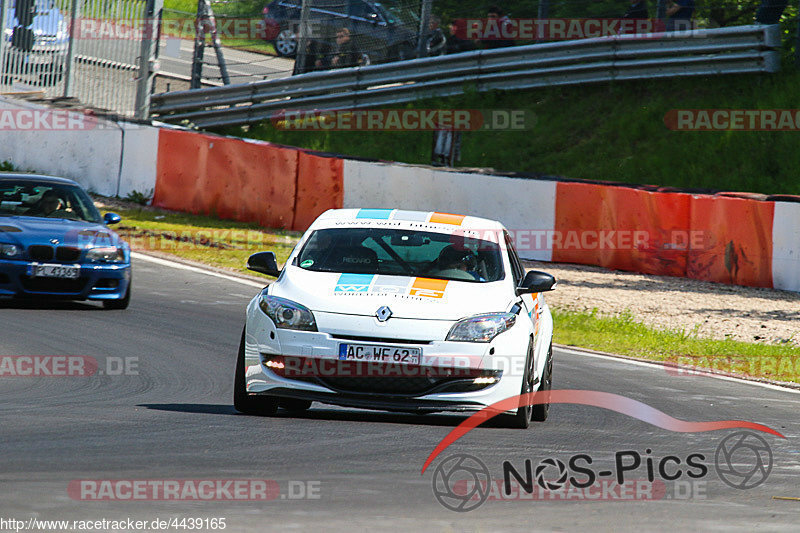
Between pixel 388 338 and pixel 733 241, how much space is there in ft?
35.5

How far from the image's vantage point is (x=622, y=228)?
18594 millimetres

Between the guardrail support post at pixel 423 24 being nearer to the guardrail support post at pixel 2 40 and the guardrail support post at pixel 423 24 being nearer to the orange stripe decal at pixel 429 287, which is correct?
the guardrail support post at pixel 2 40

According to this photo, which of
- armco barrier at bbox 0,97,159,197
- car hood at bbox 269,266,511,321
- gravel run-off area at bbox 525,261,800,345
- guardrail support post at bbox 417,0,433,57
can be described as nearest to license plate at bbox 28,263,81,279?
car hood at bbox 269,266,511,321

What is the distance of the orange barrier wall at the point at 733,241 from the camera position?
17.3 metres

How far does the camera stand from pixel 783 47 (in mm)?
23062

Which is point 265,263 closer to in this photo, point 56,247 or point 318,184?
point 56,247

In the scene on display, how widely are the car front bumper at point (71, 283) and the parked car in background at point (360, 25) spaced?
12171mm

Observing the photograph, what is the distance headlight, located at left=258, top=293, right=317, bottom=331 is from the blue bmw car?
560 cm

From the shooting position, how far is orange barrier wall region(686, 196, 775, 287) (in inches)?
682

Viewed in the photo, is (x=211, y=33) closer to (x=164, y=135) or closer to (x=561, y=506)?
(x=164, y=135)
